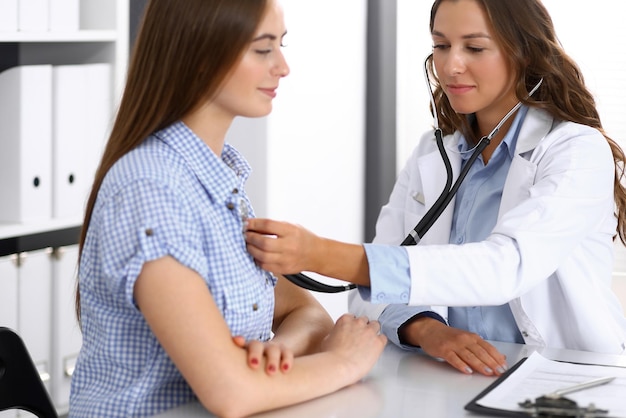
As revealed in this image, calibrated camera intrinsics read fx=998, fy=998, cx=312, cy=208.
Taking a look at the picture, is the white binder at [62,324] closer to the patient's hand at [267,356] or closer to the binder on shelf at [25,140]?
the binder on shelf at [25,140]

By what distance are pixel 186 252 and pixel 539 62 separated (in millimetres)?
883

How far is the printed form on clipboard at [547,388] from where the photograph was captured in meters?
1.27

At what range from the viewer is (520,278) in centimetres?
158

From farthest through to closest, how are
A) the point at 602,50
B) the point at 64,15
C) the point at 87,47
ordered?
the point at 602,50 → the point at 87,47 → the point at 64,15

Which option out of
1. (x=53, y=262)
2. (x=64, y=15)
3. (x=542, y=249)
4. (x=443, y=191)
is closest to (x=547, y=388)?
(x=542, y=249)

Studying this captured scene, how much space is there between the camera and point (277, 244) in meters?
1.38

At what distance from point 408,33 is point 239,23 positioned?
220cm

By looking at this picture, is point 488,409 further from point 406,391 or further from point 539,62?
point 539,62

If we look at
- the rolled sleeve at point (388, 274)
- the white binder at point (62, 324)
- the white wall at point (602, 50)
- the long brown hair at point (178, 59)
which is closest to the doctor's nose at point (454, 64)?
the rolled sleeve at point (388, 274)

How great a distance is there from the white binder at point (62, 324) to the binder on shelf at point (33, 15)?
0.50 metres

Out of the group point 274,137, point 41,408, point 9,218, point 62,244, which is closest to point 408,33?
point 274,137

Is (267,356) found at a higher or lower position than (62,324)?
higher

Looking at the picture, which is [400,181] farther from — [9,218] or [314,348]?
[9,218]

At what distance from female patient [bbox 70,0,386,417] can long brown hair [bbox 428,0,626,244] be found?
1.82 ft
